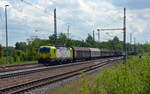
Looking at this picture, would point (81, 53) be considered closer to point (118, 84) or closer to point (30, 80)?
point (30, 80)

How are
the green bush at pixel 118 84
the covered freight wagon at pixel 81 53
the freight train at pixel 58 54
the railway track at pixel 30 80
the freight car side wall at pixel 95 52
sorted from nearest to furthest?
the green bush at pixel 118 84 → the railway track at pixel 30 80 → the freight train at pixel 58 54 → the covered freight wagon at pixel 81 53 → the freight car side wall at pixel 95 52

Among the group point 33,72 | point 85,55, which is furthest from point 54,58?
point 85,55

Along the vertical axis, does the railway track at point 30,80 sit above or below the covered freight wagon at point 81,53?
below

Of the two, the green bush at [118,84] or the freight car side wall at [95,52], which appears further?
the freight car side wall at [95,52]

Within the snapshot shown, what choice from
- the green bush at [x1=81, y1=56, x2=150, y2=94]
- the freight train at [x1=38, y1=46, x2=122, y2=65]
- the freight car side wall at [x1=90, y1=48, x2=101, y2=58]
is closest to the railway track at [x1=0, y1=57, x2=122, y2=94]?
the green bush at [x1=81, y1=56, x2=150, y2=94]

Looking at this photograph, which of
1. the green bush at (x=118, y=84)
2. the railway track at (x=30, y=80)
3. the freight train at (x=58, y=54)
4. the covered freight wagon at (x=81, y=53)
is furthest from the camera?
the covered freight wagon at (x=81, y=53)

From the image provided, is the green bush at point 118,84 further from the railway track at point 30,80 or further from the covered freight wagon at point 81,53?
the covered freight wagon at point 81,53

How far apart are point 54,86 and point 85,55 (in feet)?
118

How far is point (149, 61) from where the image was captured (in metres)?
8.65

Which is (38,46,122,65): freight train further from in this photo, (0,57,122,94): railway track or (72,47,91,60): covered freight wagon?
(0,57,122,94): railway track

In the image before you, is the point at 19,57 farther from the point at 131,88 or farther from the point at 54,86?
the point at 131,88

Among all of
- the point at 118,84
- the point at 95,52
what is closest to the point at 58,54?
the point at 95,52

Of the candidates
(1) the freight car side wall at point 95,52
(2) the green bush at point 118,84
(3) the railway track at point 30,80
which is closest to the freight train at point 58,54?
(1) the freight car side wall at point 95,52

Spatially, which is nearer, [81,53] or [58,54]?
[58,54]
